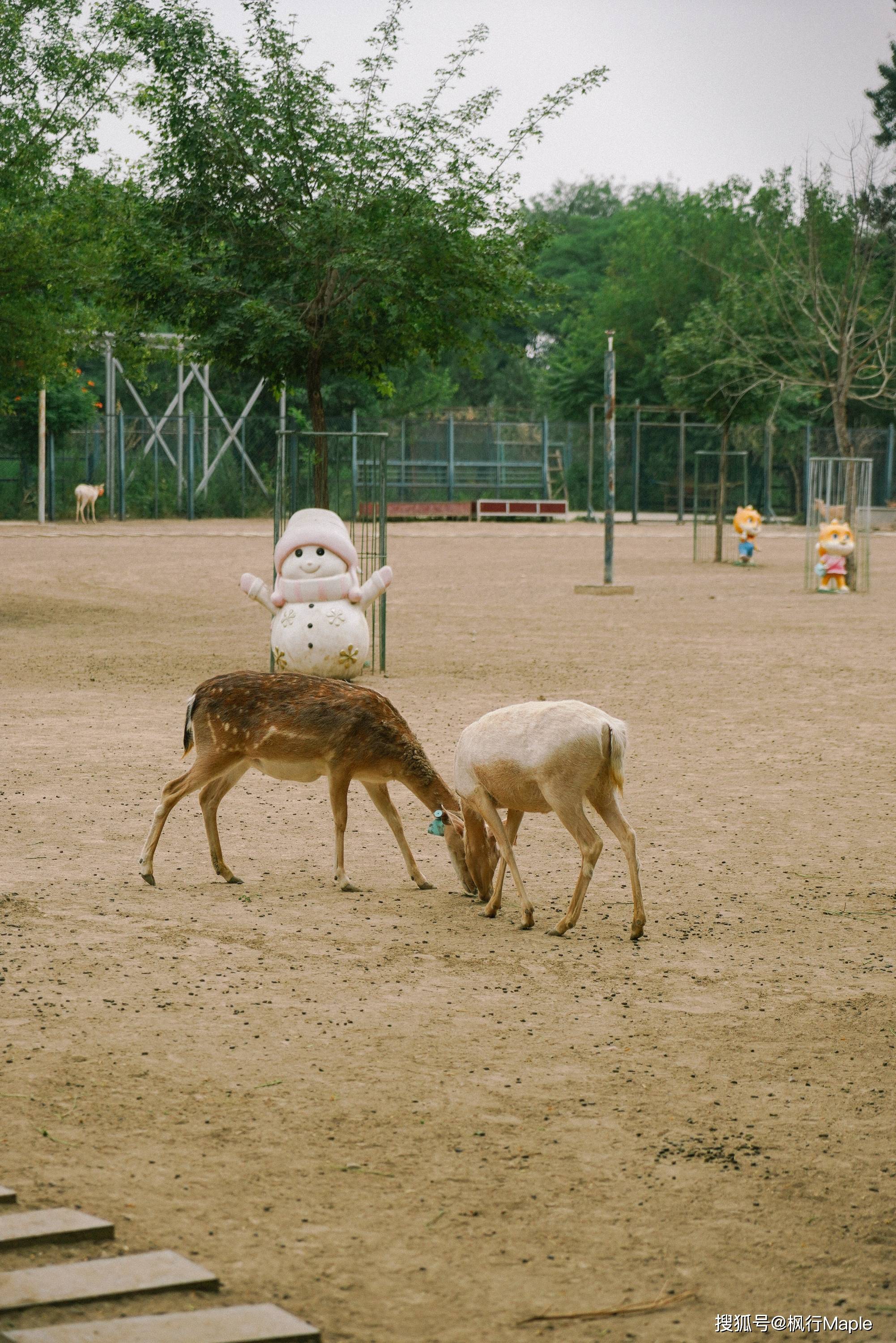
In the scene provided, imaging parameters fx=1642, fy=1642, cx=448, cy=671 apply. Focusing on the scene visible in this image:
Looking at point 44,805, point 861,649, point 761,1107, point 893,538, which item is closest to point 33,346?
point 861,649

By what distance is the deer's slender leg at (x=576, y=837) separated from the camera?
6.41 metres

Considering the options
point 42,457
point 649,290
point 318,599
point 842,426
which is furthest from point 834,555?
point 649,290

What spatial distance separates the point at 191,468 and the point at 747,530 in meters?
18.9

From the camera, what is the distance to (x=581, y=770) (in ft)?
21.1

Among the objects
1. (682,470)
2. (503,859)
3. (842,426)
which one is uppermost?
(842,426)

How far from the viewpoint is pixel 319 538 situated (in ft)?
45.0

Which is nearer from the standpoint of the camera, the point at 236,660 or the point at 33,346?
the point at 236,660

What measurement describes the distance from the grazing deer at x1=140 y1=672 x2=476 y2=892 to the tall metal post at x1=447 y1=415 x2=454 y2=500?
43.5 meters

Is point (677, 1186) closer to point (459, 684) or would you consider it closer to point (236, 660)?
point (459, 684)

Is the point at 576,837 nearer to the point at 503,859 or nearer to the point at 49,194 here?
the point at 503,859

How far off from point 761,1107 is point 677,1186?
2.17ft

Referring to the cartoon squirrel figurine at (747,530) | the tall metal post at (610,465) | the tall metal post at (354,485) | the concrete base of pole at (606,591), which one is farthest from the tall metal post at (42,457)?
the tall metal post at (354,485)

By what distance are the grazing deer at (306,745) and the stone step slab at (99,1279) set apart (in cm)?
375

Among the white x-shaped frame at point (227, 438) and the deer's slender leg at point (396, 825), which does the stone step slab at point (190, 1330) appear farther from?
the white x-shaped frame at point (227, 438)
